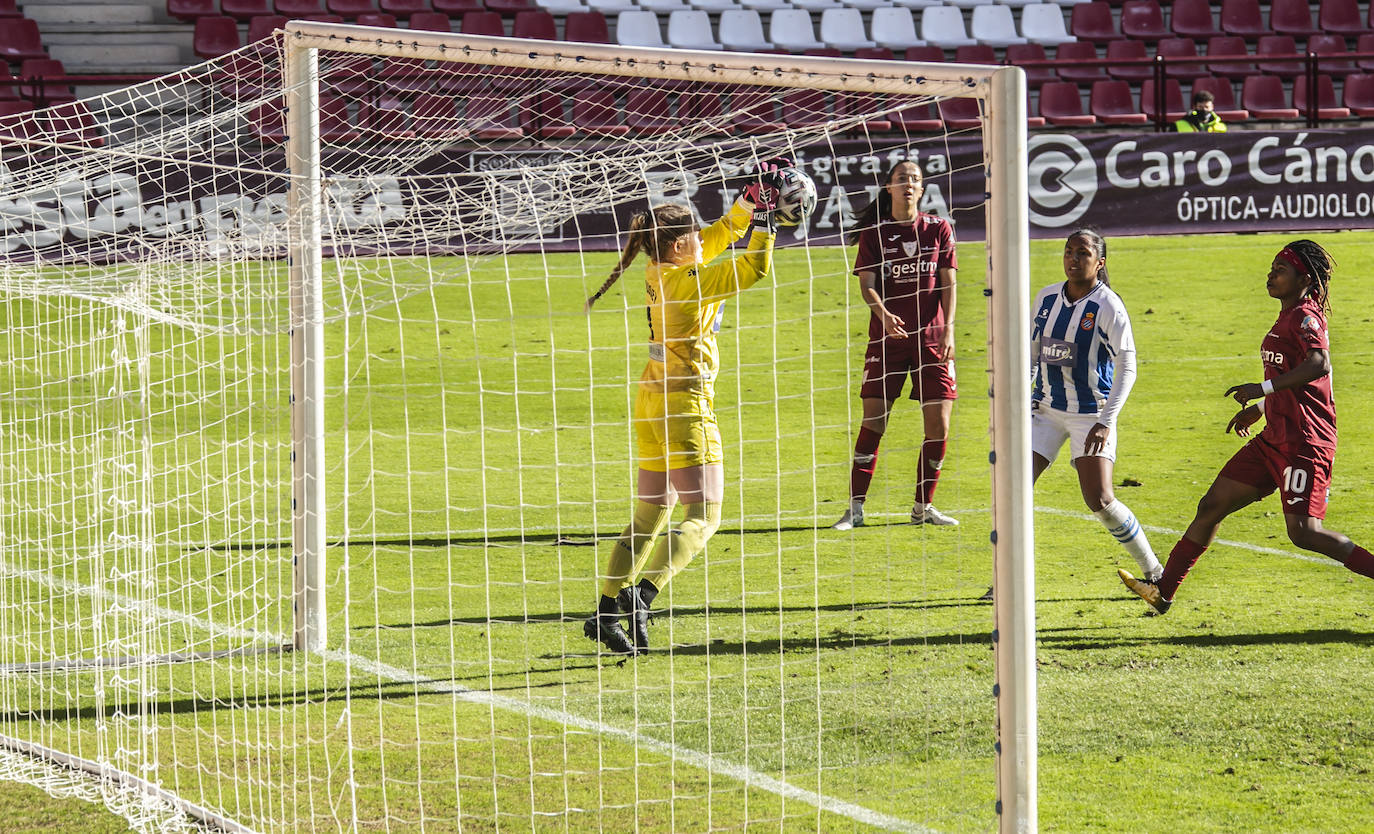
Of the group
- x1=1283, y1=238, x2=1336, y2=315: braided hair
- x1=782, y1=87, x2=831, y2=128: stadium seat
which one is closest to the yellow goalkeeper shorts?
x1=782, y1=87, x2=831, y2=128: stadium seat

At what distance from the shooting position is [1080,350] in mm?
7012

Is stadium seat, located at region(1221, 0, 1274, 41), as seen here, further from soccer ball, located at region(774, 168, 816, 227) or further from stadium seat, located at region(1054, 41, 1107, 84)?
soccer ball, located at region(774, 168, 816, 227)

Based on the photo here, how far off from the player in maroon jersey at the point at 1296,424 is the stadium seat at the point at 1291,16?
61.2 ft

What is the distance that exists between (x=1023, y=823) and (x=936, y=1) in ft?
70.9

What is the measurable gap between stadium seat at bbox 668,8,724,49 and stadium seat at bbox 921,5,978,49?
11.0 ft

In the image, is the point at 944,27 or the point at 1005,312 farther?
the point at 944,27

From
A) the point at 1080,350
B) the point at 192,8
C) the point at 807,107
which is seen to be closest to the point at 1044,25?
the point at 192,8

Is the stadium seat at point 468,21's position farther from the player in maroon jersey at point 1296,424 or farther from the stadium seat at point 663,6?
the player in maroon jersey at point 1296,424

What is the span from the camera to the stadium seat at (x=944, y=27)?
23.1 meters

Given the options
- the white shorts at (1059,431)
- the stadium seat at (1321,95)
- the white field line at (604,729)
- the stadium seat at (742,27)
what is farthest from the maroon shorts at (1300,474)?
the stadium seat at (742,27)

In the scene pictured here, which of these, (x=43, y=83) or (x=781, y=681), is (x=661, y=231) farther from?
(x=43, y=83)

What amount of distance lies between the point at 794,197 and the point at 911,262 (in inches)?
145

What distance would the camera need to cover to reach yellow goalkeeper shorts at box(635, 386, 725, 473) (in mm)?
6227

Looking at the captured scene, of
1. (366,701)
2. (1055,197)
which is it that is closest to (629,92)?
(1055,197)
